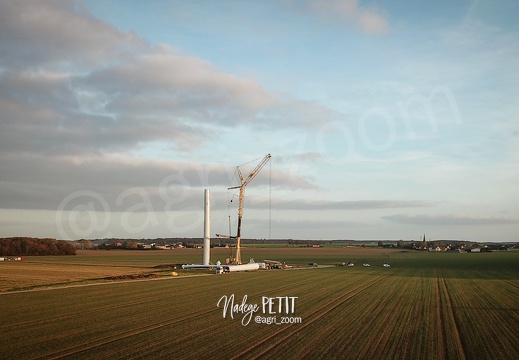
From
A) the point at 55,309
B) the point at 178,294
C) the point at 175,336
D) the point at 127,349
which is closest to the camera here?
the point at 127,349

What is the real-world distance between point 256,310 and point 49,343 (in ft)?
51.0

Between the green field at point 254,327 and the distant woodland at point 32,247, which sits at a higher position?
the distant woodland at point 32,247

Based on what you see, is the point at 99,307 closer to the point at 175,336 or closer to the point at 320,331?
the point at 175,336

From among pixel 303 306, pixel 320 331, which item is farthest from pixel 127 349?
pixel 303 306

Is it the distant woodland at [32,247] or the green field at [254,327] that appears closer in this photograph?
the green field at [254,327]

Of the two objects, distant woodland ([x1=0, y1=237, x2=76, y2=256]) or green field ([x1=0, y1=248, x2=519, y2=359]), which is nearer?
green field ([x1=0, y1=248, x2=519, y2=359])

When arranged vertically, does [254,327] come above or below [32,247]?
below

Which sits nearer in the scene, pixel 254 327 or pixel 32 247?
pixel 254 327

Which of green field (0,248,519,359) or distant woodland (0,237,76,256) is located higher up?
distant woodland (0,237,76,256)

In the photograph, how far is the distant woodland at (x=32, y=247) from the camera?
159 metres

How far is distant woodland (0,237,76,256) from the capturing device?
158750 millimetres

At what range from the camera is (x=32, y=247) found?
16325 centimetres

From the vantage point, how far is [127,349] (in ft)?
73.7

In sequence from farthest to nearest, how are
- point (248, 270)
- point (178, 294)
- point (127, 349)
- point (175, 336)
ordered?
point (248, 270) < point (178, 294) < point (175, 336) < point (127, 349)
